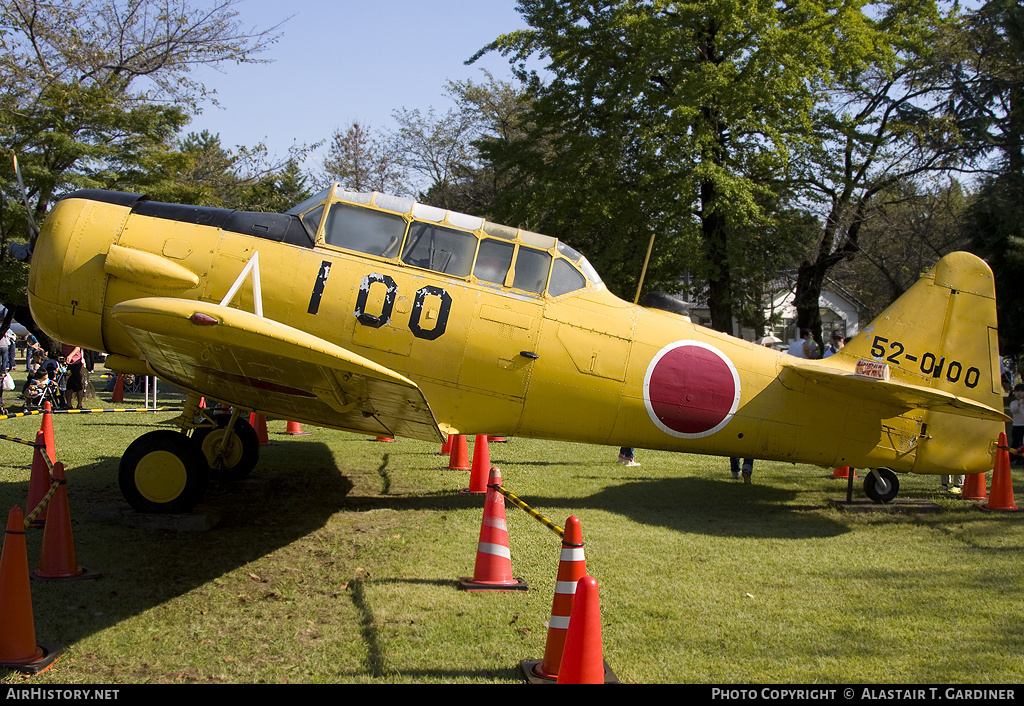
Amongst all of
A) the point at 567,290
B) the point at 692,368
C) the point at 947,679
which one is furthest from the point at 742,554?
the point at 567,290

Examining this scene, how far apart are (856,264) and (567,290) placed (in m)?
26.4

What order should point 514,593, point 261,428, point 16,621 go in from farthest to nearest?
point 261,428 < point 514,593 < point 16,621

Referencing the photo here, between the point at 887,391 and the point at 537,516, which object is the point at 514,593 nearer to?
the point at 537,516

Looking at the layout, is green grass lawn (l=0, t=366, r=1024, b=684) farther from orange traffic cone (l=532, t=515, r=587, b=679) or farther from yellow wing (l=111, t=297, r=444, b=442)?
yellow wing (l=111, t=297, r=444, b=442)

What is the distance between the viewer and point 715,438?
7.11m

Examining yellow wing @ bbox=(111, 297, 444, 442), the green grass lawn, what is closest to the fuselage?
yellow wing @ bbox=(111, 297, 444, 442)

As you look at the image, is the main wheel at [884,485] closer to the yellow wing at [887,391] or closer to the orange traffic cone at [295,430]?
the yellow wing at [887,391]

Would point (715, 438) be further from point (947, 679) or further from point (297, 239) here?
point (297, 239)

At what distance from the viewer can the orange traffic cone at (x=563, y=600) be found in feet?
12.0

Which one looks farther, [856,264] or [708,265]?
[856,264]

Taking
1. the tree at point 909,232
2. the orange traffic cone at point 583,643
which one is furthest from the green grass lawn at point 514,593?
the tree at point 909,232

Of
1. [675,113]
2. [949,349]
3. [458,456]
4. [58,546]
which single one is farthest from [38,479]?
[675,113]

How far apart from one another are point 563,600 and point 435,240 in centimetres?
372

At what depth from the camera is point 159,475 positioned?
5992 millimetres
